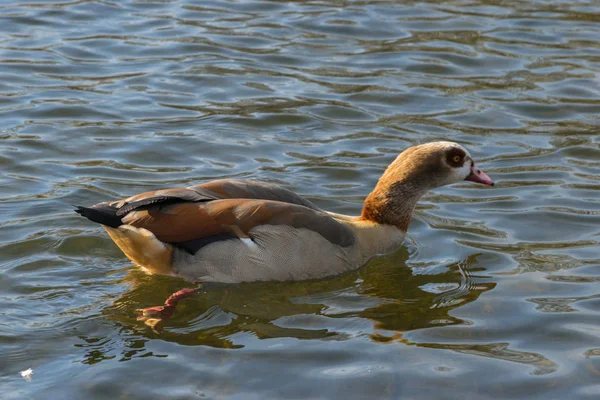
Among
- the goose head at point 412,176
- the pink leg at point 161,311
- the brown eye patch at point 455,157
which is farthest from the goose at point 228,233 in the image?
the brown eye patch at point 455,157

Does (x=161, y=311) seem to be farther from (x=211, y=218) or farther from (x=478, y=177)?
(x=478, y=177)

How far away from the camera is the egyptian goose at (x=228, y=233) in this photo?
8336 millimetres

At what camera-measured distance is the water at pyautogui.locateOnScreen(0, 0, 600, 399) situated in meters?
7.18

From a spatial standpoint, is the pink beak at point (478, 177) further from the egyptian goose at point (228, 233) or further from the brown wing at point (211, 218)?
the brown wing at point (211, 218)

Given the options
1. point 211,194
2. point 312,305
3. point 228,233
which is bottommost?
point 312,305

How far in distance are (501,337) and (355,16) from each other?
28.4 feet

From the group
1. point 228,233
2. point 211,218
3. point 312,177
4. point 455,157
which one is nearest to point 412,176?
point 455,157

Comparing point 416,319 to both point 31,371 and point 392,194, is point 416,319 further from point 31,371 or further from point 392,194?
point 31,371

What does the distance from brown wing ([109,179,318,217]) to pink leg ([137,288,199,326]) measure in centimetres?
75

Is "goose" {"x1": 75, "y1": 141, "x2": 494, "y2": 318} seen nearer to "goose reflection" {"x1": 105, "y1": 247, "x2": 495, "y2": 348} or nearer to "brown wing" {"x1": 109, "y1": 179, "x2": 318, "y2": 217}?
"brown wing" {"x1": 109, "y1": 179, "x2": 318, "y2": 217}

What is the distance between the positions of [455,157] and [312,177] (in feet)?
6.12

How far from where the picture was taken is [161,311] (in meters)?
7.92

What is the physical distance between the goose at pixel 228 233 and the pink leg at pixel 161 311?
14.4 inches

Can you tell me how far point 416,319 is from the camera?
26.4 ft
